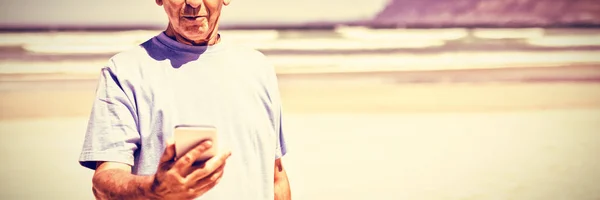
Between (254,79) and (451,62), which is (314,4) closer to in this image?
(451,62)

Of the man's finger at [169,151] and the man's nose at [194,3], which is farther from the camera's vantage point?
the man's nose at [194,3]

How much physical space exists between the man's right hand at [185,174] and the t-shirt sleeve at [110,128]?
5.4 inches

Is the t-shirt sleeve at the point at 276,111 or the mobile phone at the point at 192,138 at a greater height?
the t-shirt sleeve at the point at 276,111

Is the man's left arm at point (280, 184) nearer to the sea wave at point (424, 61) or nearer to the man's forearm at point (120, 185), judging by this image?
the man's forearm at point (120, 185)

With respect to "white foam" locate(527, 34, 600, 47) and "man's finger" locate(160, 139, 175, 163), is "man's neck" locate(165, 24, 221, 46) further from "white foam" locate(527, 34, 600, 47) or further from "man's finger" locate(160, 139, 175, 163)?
"white foam" locate(527, 34, 600, 47)

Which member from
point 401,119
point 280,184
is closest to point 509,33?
point 401,119

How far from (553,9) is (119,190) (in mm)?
2803

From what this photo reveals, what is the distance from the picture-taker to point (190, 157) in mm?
706

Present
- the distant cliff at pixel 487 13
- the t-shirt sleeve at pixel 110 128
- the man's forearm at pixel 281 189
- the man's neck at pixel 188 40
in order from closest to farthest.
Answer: the t-shirt sleeve at pixel 110 128, the man's neck at pixel 188 40, the man's forearm at pixel 281 189, the distant cliff at pixel 487 13

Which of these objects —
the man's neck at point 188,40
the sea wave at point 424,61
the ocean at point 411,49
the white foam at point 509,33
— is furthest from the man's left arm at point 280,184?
the white foam at point 509,33

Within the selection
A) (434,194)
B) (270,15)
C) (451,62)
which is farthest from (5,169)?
(451,62)

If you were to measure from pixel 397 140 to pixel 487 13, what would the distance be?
1.01 metres

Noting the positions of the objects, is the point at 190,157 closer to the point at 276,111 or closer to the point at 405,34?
the point at 276,111

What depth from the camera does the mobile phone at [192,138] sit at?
705 mm
